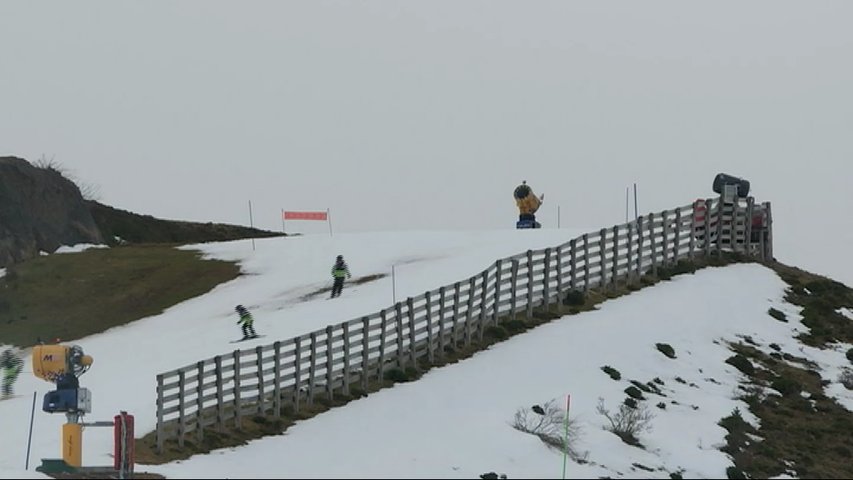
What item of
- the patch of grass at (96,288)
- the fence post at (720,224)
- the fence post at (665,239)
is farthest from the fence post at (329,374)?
the patch of grass at (96,288)

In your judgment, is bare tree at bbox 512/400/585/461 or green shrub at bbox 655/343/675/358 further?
green shrub at bbox 655/343/675/358

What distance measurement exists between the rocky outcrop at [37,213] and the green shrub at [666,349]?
40355 millimetres

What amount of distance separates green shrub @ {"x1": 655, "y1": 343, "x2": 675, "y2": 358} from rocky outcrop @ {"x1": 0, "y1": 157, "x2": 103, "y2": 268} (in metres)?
40.4

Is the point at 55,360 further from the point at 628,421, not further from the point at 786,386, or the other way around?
the point at 786,386

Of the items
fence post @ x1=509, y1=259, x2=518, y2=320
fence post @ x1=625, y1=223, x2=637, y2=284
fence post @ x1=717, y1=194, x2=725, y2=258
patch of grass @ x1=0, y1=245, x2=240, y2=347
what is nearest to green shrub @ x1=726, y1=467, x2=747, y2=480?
fence post @ x1=509, y1=259, x2=518, y2=320

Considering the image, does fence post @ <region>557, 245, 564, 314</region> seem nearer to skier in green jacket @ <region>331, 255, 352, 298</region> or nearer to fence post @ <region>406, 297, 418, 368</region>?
fence post @ <region>406, 297, 418, 368</region>

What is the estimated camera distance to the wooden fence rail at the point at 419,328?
32.2 m

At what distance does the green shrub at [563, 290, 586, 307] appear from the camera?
42219mm

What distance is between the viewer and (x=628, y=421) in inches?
1244

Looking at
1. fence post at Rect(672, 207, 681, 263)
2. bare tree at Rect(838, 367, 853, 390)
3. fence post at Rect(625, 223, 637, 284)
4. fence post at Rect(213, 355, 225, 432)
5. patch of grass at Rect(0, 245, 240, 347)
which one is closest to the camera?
fence post at Rect(213, 355, 225, 432)

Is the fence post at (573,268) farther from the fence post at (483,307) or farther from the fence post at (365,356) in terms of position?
the fence post at (365,356)

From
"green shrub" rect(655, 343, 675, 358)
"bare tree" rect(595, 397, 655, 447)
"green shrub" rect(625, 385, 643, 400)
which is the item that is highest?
"green shrub" rect(655, 343, 675, 358)

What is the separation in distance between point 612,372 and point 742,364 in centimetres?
385

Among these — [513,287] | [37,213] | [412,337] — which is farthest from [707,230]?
[37,213]
